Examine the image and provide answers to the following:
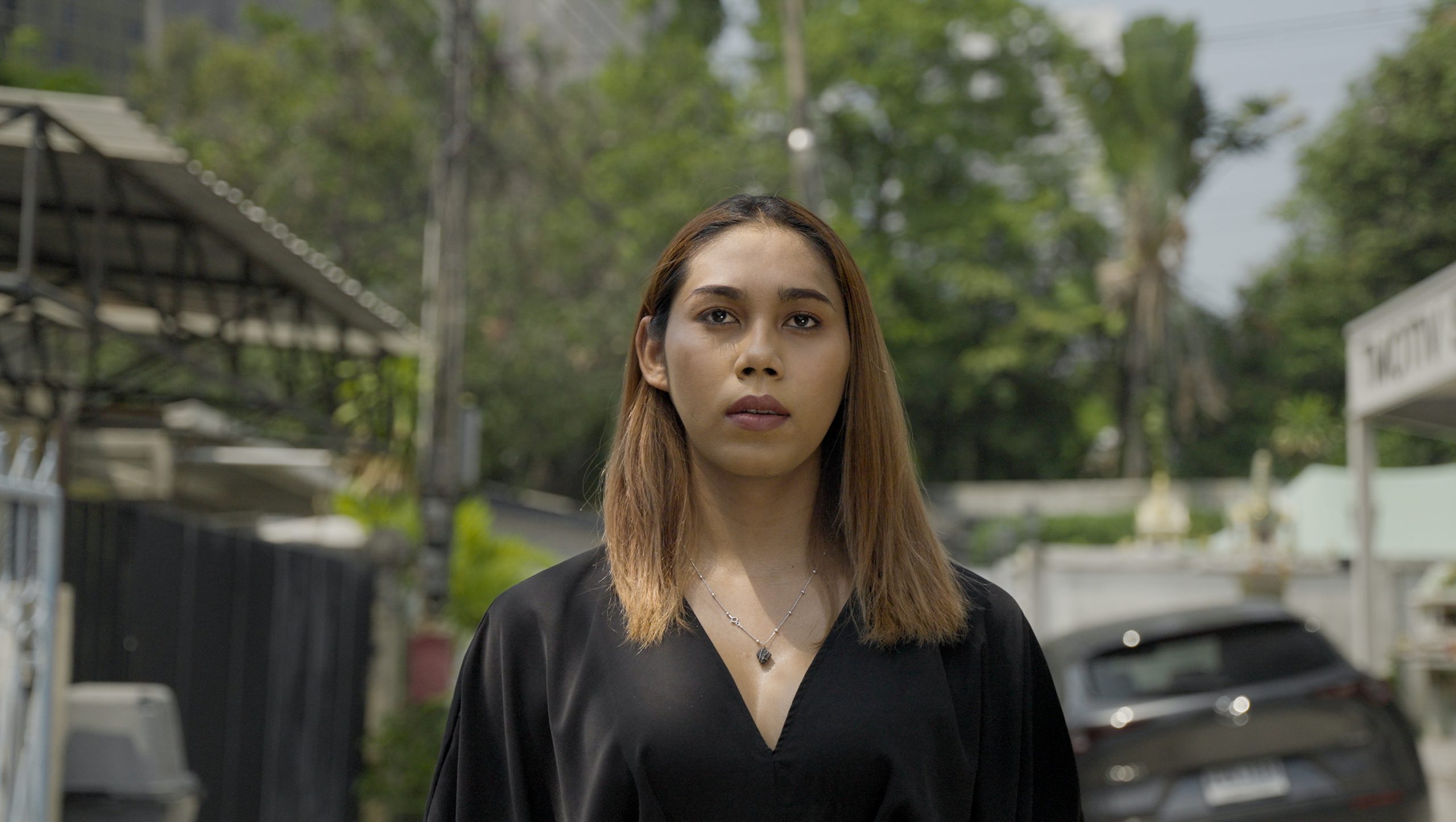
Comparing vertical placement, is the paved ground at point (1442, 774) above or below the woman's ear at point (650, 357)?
below

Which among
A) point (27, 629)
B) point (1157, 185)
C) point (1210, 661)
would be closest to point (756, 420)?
point (27, 629)

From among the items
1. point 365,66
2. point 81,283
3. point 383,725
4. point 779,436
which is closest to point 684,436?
point 779,436

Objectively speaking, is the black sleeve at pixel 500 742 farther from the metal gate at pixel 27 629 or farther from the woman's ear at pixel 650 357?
the metal gate at pixel 27 629

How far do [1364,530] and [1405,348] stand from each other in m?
2.04

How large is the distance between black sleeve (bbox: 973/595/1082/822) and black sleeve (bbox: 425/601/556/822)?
1.83 ft

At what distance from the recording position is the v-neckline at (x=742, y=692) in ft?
6.37

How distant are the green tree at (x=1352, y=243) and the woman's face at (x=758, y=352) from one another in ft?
113

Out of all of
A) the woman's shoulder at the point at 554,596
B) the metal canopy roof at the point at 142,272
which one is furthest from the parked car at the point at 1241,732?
the woman's shoulder at the point at 554,596

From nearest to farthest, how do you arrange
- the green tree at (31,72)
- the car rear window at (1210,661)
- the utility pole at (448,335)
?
the car rear window at (1210,661), the utility pole at (448,335), the green tree at (31,72)

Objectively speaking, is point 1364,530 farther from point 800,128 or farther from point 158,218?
point 158,218

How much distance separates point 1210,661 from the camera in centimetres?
747

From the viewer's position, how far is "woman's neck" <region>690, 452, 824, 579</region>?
216 cm

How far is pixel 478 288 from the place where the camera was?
104ft

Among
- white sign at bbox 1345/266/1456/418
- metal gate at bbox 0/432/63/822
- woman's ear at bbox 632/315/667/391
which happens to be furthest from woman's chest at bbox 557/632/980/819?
white sign at bbox 1345/266/1456/418
